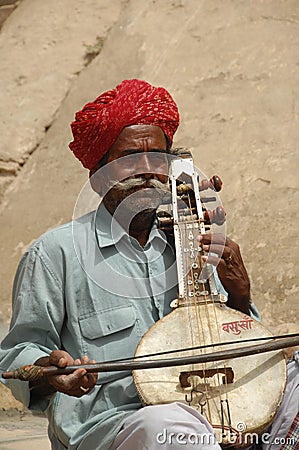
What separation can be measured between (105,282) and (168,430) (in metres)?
0.75

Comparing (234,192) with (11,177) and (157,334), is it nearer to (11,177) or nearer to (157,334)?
(11,177)

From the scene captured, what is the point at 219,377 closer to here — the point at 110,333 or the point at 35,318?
the point at 110,333

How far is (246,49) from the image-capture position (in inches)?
265

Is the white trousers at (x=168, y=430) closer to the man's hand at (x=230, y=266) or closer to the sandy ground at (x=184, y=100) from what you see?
the man's hand at (x=230, y=266)

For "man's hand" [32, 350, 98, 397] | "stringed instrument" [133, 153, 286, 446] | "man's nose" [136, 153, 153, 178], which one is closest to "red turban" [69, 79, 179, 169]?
"man's nose" [136, 153, 153, 178]

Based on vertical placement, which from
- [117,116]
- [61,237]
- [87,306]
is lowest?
[87,306]

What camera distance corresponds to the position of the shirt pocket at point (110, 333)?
9.39ft

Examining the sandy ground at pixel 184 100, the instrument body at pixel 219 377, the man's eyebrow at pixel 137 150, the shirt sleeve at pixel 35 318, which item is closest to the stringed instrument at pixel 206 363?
the instrument body at pixel 219 377

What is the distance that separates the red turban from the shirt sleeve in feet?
1.62

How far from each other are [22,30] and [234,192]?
289 centimetres

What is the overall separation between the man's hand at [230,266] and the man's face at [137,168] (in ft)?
0.92

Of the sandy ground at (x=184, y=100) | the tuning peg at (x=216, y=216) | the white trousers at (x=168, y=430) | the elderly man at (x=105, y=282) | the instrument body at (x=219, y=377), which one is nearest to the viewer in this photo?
the white trousers at (x=168, y=430)

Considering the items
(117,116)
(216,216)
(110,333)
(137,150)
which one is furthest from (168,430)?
(117,116)

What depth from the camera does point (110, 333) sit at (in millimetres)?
2881
